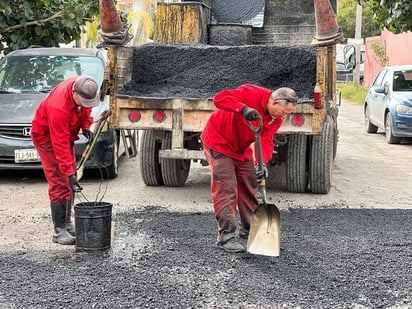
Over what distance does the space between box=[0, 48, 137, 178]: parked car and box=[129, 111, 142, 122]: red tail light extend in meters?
0.66

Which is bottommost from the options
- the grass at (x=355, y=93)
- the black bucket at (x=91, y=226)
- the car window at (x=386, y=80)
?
the black bucket at (x=91, y=226)

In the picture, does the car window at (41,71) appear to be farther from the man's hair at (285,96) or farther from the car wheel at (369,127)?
the car wheel at (369,127)

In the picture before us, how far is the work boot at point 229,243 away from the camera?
6.10m

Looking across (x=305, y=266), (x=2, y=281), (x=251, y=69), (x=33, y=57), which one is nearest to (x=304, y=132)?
(x=251, y=69)

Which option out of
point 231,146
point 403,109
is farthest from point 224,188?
point 403,109

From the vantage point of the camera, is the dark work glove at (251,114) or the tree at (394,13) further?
the tree at (394,13)

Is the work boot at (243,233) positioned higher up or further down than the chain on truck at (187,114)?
further down

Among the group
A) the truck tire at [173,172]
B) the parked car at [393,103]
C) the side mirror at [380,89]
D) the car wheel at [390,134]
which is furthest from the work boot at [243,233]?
the side mirror at [380,89]

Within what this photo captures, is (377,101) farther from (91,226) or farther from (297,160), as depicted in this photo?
(91,226)

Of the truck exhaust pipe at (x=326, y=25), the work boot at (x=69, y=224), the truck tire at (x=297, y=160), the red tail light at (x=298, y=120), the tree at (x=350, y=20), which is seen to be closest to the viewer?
the work boot at (x=69, y=224)

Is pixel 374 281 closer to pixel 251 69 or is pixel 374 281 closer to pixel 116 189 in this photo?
pixel 251 69

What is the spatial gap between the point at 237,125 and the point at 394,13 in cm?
682

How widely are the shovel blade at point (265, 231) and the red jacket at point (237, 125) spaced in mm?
434

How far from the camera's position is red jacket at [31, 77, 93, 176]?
6.11 m
